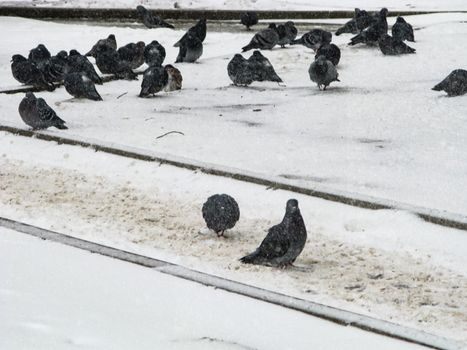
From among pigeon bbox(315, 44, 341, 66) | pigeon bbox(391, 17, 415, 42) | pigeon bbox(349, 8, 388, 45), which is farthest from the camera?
pigeon bbox(349, 8, 388, 45)

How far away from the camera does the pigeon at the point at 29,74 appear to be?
1055 centimetres

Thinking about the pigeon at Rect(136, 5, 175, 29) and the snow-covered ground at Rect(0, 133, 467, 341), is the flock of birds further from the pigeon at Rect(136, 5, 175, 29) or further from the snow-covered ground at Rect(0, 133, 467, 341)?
the pigeon at Rect(136, 5, 175, 29)

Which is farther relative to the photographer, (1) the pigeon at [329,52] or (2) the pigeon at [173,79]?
(1) the pigeon at [329,52]

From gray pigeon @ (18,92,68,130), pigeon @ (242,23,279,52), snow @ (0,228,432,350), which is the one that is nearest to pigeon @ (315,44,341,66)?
pigeon @ (242,23,279,52)

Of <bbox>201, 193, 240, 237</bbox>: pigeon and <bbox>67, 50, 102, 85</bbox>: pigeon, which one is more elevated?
<bbox>67, 50, 102, 85</bbox>: pigeon

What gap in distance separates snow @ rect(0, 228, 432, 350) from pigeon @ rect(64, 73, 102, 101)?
509 cm

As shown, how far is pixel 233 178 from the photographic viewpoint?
6.60 meters

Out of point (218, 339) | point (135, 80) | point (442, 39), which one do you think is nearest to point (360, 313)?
point (218, 339)

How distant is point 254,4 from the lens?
65.8ft

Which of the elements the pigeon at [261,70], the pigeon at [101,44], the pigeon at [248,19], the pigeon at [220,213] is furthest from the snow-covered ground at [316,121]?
the pigeon at [248,19]

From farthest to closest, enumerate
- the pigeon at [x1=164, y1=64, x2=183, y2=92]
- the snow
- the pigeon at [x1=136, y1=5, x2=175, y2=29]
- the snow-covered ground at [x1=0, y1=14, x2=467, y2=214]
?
1. the pigeon at [x1=136, y1=5, x2=175, y2=29]
2. the pigeon at [x1=164, y1=64, x2=183, y2=92]
3. the snow-covered ground at [x1=0, y1=14, x2=467, y2=214]
4. the snow

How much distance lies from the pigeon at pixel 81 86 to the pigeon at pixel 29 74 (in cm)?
77

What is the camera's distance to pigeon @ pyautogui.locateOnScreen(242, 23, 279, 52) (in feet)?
42.3

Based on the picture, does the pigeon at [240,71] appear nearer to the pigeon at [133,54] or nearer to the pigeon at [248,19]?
the pigeon at [133,54]
